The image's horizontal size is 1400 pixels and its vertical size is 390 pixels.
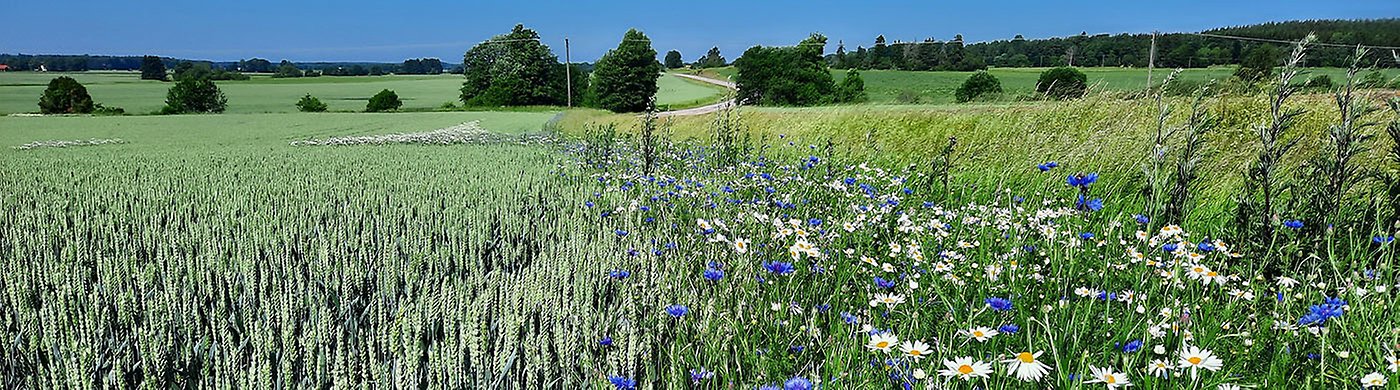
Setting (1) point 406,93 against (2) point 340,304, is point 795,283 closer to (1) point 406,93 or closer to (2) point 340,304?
(2) point 340,304

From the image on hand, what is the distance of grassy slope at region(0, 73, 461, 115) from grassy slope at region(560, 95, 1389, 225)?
2892 centimetres

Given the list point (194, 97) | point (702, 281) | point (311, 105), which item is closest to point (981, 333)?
point (702, 281)

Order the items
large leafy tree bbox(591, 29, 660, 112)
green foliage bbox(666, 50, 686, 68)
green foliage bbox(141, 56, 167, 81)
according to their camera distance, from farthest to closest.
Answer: green foliage bbox(666, 50, 686, 68), large leafy tree bbox(591, 29, 660, 112), green foliage bbox(141, 56, 167, 81)

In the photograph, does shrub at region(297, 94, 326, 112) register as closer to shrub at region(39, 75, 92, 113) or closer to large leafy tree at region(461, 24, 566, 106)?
shrub at region(39, 75, 92, 113)

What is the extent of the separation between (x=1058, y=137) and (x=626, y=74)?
42.7 metres

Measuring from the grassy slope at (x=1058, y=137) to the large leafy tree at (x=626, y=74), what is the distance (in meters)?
38.4

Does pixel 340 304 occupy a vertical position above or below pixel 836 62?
below

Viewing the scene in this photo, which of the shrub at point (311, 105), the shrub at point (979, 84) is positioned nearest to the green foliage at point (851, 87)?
the shrub at point (979, 84)

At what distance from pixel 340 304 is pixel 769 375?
1325 mm

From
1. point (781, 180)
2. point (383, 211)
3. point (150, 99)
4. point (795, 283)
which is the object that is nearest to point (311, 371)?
point (795, 283)

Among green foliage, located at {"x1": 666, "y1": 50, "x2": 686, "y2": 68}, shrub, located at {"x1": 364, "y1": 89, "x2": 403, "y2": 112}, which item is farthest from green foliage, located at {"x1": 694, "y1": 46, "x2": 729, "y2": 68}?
shrub, located at {"x1": 364, "y1": 89, "x2": 403, "y2": 112}

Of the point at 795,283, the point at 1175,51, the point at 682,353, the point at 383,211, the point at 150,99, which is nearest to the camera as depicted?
the point at 682,353

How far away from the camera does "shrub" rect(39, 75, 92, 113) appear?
30.2 meters

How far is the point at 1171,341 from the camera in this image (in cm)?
168
